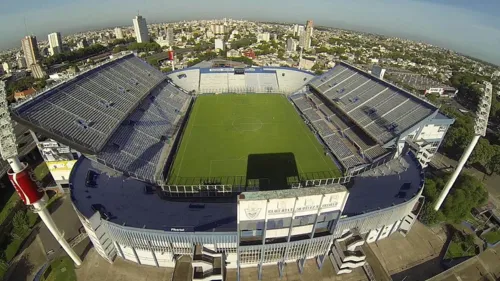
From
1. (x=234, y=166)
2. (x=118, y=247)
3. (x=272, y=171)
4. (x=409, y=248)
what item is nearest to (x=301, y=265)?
(x=409, y=248)

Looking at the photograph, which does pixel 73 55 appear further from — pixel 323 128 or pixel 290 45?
pixel 323 128

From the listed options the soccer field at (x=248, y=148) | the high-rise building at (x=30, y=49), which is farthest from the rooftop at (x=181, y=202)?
the high-rise building at (x=30, y=49)

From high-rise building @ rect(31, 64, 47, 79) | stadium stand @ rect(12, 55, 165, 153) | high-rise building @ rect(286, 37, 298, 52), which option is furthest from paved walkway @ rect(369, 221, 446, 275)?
high-rise building @ rect(286, 37, 298, 52)

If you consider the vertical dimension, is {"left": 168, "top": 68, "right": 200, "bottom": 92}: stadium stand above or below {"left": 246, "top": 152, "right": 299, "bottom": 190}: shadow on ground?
above

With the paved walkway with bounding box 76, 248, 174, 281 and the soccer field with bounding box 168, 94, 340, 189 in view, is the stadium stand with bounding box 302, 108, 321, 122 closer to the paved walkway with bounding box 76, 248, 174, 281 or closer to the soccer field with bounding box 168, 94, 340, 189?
the soccer field with bounding box 168, 94, 340, 189

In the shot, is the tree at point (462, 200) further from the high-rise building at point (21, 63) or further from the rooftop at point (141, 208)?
the high-rise building at point (21, 63)

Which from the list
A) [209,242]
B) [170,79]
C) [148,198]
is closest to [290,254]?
[209,242]
